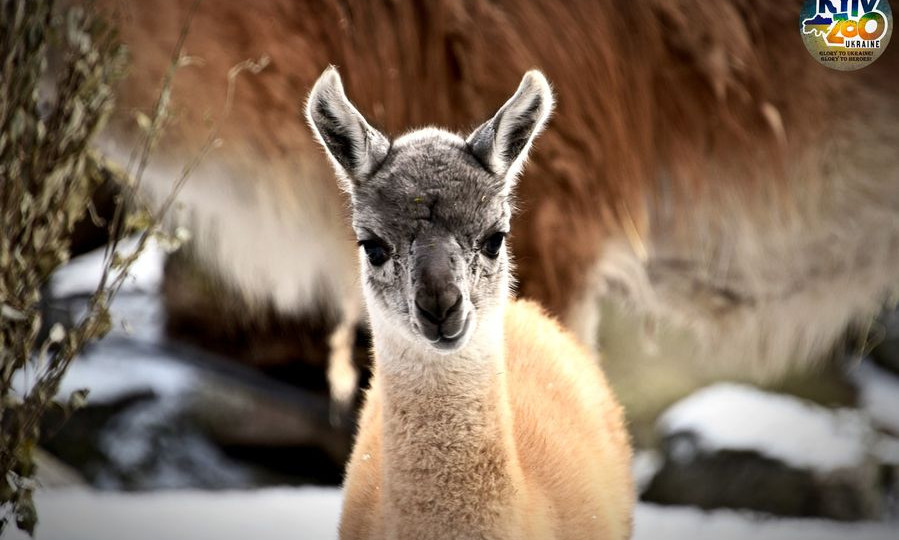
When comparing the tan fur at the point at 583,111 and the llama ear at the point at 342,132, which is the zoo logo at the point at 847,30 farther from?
the llama ear at the point at 342,132

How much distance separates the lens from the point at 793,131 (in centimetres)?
140

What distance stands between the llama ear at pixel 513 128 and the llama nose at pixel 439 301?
0.13 metres

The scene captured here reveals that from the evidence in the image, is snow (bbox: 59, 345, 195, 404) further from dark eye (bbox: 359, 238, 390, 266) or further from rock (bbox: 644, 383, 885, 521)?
dark eye (bbox: 359, 238, 390, 266)

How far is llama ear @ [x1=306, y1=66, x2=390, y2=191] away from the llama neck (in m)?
0.16

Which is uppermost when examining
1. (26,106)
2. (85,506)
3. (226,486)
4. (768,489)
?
(26,106)

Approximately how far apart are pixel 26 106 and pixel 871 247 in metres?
1.28

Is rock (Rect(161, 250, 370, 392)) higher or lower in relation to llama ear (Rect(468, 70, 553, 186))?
higher

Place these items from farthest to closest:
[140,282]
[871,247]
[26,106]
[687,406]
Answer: [140,282]
[687,406]
[871,247]
[26,106]

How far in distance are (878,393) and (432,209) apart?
1.34 metres

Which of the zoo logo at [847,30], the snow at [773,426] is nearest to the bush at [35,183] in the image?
the zoo logo at [847,30]

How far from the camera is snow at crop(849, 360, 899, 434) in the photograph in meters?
1.68

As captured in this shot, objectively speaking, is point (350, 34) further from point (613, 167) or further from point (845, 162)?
point (845, 162)

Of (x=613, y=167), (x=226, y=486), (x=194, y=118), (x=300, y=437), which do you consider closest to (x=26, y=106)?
(x=194, y=118)

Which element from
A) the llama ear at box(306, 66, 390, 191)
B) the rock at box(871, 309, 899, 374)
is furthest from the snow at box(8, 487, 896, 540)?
the rock at box(871, 309, 899, 374)
